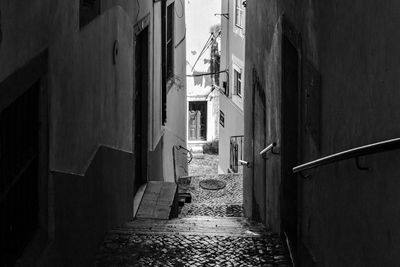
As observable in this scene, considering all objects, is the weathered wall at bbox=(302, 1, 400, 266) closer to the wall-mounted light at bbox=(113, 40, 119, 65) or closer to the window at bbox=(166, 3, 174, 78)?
the wall-mounted light at bbox=(113, 40, 119, 65)

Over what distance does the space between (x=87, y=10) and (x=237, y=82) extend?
14.9 m

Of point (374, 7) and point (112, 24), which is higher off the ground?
point (112, 24)

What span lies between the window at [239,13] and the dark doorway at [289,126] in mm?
13359

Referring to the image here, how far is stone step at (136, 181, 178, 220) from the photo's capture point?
10609mm

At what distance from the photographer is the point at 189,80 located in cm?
3247

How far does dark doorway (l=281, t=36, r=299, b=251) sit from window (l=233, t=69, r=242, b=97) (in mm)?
13070

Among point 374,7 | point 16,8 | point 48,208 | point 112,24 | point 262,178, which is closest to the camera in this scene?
point 374,7

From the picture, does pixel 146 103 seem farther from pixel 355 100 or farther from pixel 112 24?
pixel 355 100

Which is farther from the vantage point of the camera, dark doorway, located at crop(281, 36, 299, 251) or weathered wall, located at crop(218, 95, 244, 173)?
weathered wall, located at crop(218, 95, 244, 173)

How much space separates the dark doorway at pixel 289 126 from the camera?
7.46 m

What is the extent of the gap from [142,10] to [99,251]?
540 cm

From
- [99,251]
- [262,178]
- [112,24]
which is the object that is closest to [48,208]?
[99,251]

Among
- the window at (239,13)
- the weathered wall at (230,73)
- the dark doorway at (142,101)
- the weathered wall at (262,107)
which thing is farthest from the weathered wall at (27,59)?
the window at (239,13)

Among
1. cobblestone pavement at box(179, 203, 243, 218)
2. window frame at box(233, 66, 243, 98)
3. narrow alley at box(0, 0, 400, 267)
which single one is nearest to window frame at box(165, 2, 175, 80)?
window frame at box(233, 66, 243, 98)
